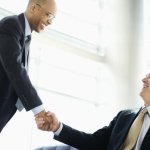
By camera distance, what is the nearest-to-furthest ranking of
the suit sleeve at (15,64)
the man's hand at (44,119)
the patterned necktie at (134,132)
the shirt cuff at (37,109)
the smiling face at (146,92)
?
the suit sleeve at (15,64), the shirt cuff at (37,109), the man's hand at (44,119), the patterned necktie at (134,132), the smiling face at (146,92)

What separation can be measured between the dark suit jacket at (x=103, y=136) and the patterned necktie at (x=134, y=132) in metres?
0.03

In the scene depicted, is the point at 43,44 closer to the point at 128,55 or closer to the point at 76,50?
the point at 76,50

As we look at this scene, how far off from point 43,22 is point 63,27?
7.09 feet

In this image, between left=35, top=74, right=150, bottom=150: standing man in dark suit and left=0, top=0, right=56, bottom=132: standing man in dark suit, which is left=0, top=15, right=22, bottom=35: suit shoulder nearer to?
left=0, top=0, right=56, bottom=132: standing man in dark suit

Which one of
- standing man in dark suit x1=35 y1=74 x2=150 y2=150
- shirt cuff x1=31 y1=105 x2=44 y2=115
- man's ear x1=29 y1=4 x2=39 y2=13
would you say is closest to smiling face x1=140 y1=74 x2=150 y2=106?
standing man in dark suit x1=35 y1=74 x2=150 y2=150

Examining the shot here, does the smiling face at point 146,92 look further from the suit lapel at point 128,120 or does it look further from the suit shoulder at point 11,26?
the suit shoulder at point 11,26

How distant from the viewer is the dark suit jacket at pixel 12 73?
200 cm

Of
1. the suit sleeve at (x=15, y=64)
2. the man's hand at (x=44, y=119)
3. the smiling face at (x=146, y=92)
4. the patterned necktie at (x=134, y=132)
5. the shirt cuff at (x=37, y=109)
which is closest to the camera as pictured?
the suit sleeve at (x=15, y=64)

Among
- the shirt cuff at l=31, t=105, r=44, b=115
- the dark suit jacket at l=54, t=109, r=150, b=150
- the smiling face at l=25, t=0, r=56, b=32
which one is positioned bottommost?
the dark suit jacket at l=54, t=109, r=150, b=150

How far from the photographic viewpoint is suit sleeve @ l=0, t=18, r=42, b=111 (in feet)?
6.54

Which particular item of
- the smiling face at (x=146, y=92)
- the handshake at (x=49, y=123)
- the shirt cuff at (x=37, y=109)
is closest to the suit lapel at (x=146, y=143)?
the smiling face at (x=146, y=92)

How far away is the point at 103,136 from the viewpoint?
2584 mm

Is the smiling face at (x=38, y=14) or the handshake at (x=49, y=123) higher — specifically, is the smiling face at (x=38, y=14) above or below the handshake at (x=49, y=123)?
above

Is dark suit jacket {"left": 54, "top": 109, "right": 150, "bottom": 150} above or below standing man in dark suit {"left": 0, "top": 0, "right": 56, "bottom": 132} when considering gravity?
below
